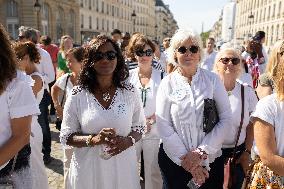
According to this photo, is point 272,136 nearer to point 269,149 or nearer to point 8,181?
point 269,149

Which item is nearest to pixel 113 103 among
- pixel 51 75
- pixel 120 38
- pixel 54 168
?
pixel 54 168

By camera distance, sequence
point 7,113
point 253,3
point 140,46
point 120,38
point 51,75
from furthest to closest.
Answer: point 253,3, point 120,38, point 51,75, point 140,46, point 7,113

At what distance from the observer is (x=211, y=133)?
9.29ft

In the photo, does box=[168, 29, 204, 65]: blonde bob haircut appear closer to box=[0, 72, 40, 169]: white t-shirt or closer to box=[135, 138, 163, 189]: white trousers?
box=[135, 138, 163, 189]: white trousers

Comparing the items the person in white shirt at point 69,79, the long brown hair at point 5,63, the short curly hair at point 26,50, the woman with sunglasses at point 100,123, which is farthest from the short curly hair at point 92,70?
the person in white shirt at point 69,79

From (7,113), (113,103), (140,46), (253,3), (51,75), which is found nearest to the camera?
(7,113)

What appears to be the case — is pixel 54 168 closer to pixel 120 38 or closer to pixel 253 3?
pixel 120 38

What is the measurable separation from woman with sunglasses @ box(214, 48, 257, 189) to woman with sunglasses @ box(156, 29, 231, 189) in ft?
0.65

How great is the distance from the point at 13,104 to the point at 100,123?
784 millimetres

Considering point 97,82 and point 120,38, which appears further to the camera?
point 120,38

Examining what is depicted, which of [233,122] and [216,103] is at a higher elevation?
[216,103]

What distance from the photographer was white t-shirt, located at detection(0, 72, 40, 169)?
2.13 meters

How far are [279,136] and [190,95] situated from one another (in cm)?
88

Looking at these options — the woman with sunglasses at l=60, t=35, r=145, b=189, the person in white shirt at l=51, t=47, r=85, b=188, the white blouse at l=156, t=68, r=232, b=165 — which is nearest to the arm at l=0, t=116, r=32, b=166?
the woman with sunglasses at l=60, t=35, r=145, b=189
